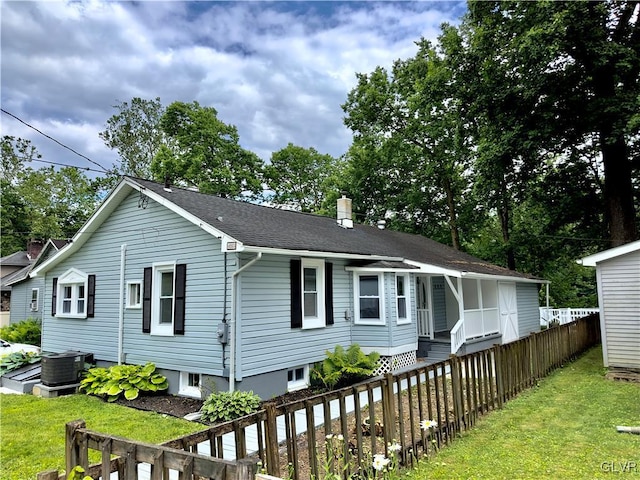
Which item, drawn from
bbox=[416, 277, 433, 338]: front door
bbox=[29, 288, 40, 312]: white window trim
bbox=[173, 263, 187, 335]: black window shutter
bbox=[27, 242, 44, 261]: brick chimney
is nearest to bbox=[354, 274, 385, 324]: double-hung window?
bbox=[416, 277, 433, 338]: front door

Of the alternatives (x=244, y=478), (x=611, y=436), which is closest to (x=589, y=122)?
(x=611, y=436)

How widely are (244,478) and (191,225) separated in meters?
7.51

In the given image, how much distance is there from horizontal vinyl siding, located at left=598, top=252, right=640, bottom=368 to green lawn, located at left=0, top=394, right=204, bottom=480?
971 cm

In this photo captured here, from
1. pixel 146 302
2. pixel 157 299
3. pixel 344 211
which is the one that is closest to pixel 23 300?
pixel 146 302

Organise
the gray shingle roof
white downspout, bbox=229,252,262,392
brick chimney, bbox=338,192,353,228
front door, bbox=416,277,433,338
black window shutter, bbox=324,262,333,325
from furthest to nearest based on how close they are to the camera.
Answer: brick chimney, bbox=338,192,353,228
front door, bbox=416,277,433,338
black window shutter, bbox=324,262,333,325
the gray shingle roof
white downspout, bbox=229,252,262,392

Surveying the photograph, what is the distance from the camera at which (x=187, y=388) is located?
8875 mm

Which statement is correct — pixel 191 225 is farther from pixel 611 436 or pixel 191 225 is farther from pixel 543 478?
pixel 611 436

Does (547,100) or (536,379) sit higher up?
(547,100)

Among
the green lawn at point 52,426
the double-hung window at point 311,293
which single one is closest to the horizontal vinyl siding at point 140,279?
the green lawn at point 52,426

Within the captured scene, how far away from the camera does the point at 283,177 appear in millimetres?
32500

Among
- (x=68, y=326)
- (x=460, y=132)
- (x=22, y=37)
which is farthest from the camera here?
(x=460, y=132)

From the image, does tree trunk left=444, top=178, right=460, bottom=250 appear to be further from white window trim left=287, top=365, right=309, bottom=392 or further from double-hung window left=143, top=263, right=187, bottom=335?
double-hung window left=143, top=263, right=187, bottom=335

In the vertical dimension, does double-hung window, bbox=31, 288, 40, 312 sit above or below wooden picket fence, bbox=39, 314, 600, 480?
above

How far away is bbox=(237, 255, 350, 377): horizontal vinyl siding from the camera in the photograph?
818 centimetres
